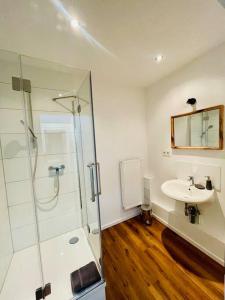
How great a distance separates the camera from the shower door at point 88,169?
4.73ft

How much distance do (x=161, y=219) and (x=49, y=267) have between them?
5.72 ft

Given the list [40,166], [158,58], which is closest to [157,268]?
[40,166]

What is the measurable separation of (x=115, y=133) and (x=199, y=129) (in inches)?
47.5

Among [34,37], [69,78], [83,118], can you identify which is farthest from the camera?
[69,78]

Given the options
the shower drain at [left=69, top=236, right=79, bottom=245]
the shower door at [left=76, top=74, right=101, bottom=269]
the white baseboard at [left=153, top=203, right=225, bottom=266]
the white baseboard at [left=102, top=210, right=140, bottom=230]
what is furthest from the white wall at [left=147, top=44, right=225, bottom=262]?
the shower drain at [left=69, top=236, right=79, bottom=245]

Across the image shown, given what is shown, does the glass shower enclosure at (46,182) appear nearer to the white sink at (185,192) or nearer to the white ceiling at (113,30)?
the white ceiling at (113,30)

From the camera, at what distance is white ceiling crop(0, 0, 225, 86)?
1.01 meters

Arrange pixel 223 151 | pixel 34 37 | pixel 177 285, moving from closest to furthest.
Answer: pixel 34 37, pixel 177 285, pixel 223 151

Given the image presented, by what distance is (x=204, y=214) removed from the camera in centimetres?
181

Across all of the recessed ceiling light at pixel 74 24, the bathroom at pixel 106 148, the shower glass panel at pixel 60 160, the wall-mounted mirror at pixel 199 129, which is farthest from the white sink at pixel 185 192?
the recessed ceiling light at pixel 74 24

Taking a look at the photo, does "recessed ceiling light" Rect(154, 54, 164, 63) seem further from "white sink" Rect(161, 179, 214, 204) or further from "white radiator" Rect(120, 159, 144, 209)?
"white sink" Rect(161, 179, 214, 204)

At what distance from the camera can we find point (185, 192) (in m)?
1.86

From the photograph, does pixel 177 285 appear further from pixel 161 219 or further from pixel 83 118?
pixel 83 118

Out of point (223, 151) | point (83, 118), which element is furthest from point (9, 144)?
point (223, 151)
